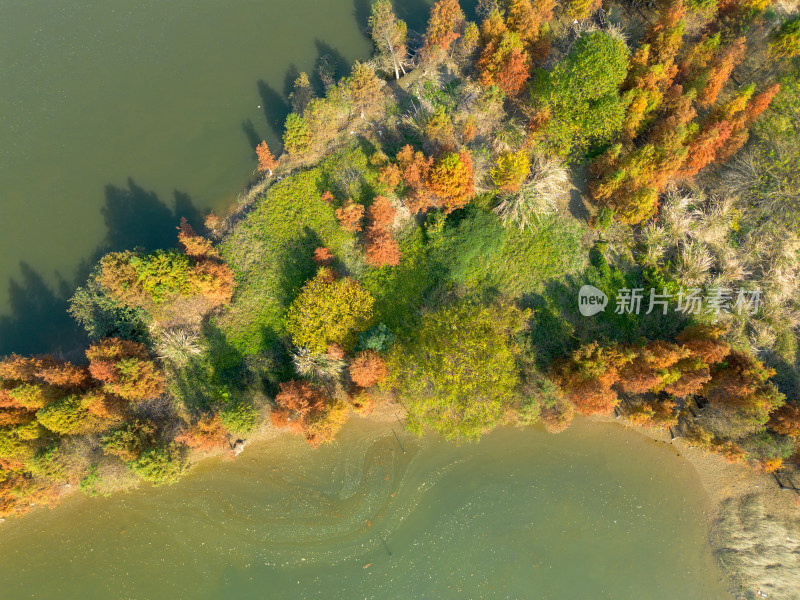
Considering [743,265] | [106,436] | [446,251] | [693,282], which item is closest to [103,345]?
[106,436]

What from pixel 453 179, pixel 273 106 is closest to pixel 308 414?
pixel 453 179

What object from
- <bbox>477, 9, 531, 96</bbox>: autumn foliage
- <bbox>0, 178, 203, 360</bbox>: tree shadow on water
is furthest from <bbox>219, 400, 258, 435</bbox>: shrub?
<bbox>477, 9, 531, 96</bbox>: autumn foliage

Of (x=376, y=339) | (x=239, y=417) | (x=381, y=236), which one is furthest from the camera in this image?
(x=381, y=236)

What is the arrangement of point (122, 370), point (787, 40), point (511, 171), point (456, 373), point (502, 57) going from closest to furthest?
point (456, 373) < point (122, 370) < point (511, 171) < point (787, 40) < point (502, 57)

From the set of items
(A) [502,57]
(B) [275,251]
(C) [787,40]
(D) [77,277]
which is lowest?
(C) [787,40]

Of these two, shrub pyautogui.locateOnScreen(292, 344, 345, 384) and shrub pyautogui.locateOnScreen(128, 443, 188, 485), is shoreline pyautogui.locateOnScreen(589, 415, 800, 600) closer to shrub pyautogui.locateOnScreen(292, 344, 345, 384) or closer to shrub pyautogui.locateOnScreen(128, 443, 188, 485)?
shrub pyautogui.locateOnScreen(292, 344, 345, 384)

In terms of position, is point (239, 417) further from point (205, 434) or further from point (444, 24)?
point (444, 24)

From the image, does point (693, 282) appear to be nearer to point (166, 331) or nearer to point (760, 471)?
point (760, 471)

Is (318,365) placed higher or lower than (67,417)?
lower
